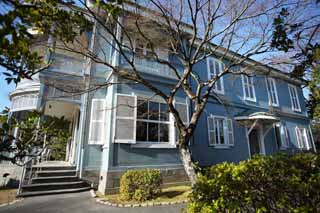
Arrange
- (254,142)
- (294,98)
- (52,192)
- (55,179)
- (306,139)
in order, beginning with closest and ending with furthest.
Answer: (52,192)
(55,179)
(254,142)
(306,139)
(294,98)

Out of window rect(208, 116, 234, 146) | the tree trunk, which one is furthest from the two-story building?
the tree trunk

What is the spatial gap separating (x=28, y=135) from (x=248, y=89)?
39.5 feet

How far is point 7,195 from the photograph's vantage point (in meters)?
5.73

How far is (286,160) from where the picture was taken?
2.66 meters

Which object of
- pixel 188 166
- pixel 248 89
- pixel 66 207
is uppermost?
pixel 248 89

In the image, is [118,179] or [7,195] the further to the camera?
[118,179]

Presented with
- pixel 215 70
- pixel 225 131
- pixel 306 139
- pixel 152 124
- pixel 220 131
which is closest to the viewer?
pixel 152 124

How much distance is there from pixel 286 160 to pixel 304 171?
0.76 feet

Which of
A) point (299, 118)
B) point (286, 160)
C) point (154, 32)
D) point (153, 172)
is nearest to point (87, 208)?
point (153, 172)

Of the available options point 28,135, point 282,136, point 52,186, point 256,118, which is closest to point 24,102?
point 52,186

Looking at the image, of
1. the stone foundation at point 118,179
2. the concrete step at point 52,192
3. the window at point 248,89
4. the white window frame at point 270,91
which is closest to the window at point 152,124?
the stone foundation at point 118,179

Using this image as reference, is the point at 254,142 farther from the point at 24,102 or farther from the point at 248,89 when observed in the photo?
the point at 24,102

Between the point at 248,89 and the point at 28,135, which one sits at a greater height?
the point at 248,89

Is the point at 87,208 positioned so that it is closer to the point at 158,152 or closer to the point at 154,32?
the point at 158,152
